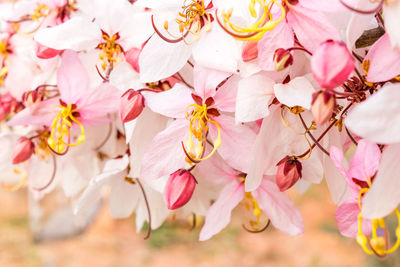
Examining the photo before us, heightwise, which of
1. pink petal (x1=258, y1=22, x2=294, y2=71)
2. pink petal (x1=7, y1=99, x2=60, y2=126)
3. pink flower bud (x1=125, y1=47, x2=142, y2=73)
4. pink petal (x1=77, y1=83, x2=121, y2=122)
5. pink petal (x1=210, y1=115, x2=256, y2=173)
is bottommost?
pink petal (x1=7, y1=99, x2=60, y2=126)

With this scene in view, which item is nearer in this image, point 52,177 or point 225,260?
point 52,177

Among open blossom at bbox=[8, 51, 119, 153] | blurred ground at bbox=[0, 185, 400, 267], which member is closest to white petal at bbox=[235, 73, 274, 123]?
open blossom at bbox=[8, 51, 119, 153]

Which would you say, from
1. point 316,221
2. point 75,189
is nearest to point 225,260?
point 316,221

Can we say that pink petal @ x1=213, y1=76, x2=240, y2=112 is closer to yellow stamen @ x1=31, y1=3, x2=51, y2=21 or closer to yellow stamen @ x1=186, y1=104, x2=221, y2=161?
yellow stamen @ x1=186, y1=104, x2=221, y2=161

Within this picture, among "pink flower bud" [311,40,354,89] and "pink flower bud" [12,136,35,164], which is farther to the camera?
"pink flower bud" [12,136,35,164]

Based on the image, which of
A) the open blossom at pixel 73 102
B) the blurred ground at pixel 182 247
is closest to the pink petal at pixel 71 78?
the open blossom at pixel 73 102


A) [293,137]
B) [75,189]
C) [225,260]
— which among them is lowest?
[225,260]

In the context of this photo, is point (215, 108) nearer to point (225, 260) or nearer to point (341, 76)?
point (341, 76)
